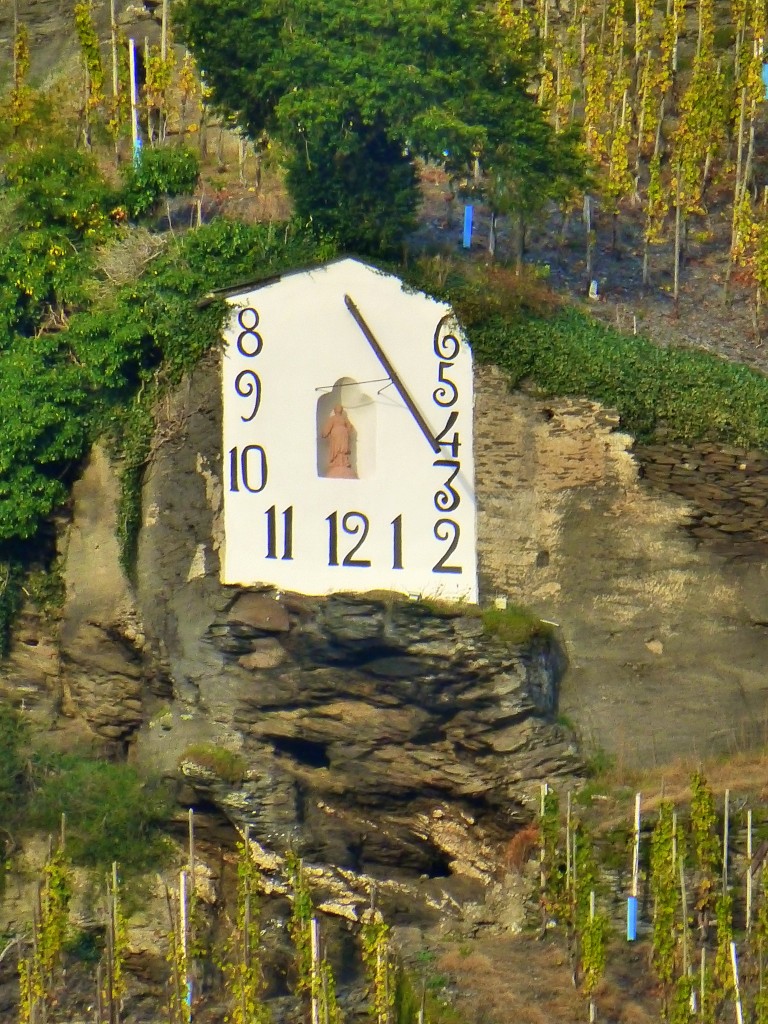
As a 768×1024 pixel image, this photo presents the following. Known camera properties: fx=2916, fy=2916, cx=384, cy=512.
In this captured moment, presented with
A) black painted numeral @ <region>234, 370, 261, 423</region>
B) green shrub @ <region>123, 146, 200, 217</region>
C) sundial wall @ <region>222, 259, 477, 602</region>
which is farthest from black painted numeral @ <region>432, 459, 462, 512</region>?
green shrub @ <region>123, 146, 200, 217</region>

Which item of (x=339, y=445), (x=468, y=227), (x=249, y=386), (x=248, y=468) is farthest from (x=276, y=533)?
(x=468, y=227)

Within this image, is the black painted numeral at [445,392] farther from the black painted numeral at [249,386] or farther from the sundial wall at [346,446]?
the black painted numeral at [249,386]

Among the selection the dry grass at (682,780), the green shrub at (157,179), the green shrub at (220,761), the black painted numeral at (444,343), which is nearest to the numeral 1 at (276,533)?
the green shrub at (220,761)

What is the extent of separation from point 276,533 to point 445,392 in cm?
228

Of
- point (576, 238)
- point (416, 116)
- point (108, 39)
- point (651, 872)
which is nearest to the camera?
point (651, 872)

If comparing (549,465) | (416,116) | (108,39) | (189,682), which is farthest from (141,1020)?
(108,39)

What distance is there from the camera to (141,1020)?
29.1m

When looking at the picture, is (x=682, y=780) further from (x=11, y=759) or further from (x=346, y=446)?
(x=11, y=759)

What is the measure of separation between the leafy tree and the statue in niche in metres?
2.01

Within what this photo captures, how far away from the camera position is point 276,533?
98.5 ft

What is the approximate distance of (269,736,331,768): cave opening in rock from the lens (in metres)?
30.0

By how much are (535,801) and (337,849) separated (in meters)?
2.10

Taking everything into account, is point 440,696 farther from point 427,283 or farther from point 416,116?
point 416,116

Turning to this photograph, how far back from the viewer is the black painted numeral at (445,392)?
3019cm
